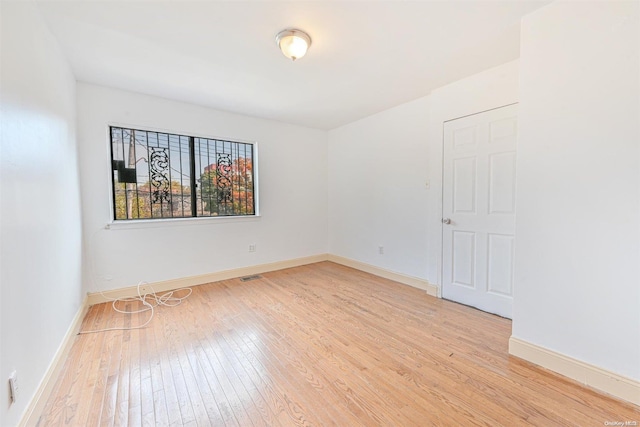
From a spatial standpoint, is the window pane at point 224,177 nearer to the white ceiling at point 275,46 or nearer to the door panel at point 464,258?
the white ceiling at point 275,46

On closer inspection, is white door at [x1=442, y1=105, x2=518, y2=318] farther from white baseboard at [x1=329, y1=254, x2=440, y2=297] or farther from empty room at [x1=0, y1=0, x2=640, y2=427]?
white baseboard at [x1=329, y1=254, x2=440, y2=297]

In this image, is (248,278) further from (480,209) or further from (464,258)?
(480,209)

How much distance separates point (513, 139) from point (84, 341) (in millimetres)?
4200

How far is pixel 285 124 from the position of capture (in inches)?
173

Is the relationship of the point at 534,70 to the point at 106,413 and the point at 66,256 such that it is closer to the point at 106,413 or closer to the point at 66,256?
the point at 106,413

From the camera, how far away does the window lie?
314 centimetres

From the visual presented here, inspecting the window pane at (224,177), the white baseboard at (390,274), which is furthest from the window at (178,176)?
the white baseboard at (390,274)

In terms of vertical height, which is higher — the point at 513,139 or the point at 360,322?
the point at 513,139

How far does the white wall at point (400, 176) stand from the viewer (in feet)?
9.23

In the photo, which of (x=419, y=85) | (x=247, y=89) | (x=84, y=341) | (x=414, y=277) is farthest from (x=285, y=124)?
(x=84, y=341)

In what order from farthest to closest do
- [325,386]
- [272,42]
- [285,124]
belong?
[285,124], [272,42], [325,386]

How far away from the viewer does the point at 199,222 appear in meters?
3.61

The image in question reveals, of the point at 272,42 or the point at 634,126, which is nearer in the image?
the point at 634,126

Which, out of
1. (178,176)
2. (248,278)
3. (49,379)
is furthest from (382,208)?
(49,379)
